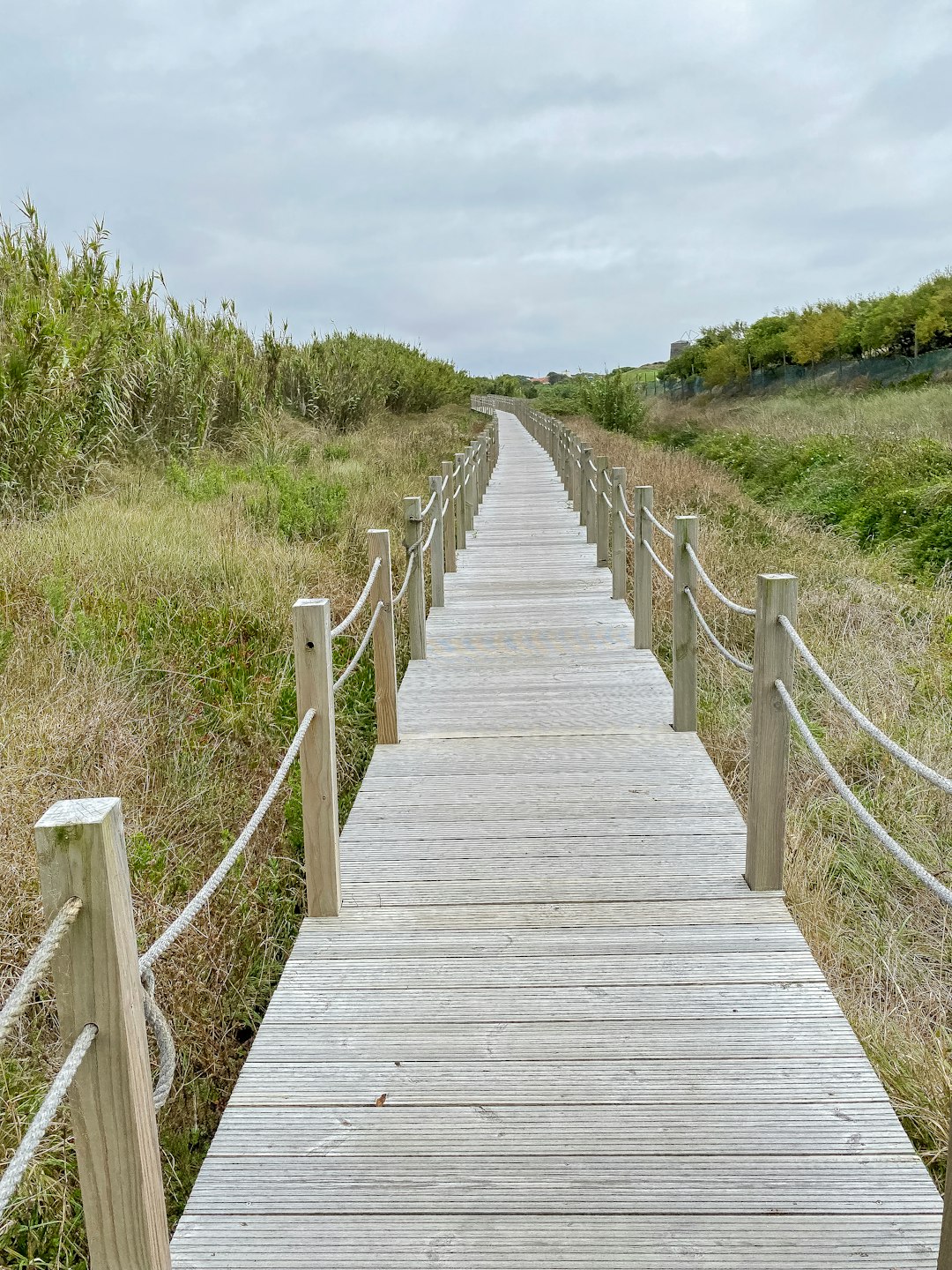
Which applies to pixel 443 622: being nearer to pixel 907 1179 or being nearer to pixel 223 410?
pixel 907 1179

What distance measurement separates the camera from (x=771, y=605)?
3.67m

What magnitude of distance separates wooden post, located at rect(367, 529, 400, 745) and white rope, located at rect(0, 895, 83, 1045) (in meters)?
3.61

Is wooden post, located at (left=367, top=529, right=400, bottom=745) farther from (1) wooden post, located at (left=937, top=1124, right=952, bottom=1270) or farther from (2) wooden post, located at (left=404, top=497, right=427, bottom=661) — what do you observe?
(1) wooden post, located at (left=937, top=1124, right=952, bottom=1270)

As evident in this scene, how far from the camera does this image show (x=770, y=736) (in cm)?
371

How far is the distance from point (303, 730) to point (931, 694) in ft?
14.3

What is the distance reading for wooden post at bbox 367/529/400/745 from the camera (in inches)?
207

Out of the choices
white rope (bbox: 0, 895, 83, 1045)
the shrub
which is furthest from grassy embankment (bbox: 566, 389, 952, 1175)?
the shrub

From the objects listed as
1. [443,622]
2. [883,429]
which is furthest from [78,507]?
[883,429]

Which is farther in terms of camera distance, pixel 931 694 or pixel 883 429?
pixel 883 429

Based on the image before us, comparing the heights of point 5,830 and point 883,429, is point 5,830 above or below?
below

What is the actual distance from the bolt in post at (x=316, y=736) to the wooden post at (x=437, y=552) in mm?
5202

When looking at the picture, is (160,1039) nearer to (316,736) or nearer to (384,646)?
(316,736)

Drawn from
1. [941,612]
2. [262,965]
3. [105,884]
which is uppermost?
[105,884]

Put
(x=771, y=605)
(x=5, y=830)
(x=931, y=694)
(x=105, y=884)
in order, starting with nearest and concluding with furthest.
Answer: (x=105, y=884) < (x=5, y=830) < (x=771, y=605) < (x=931, y=694)
